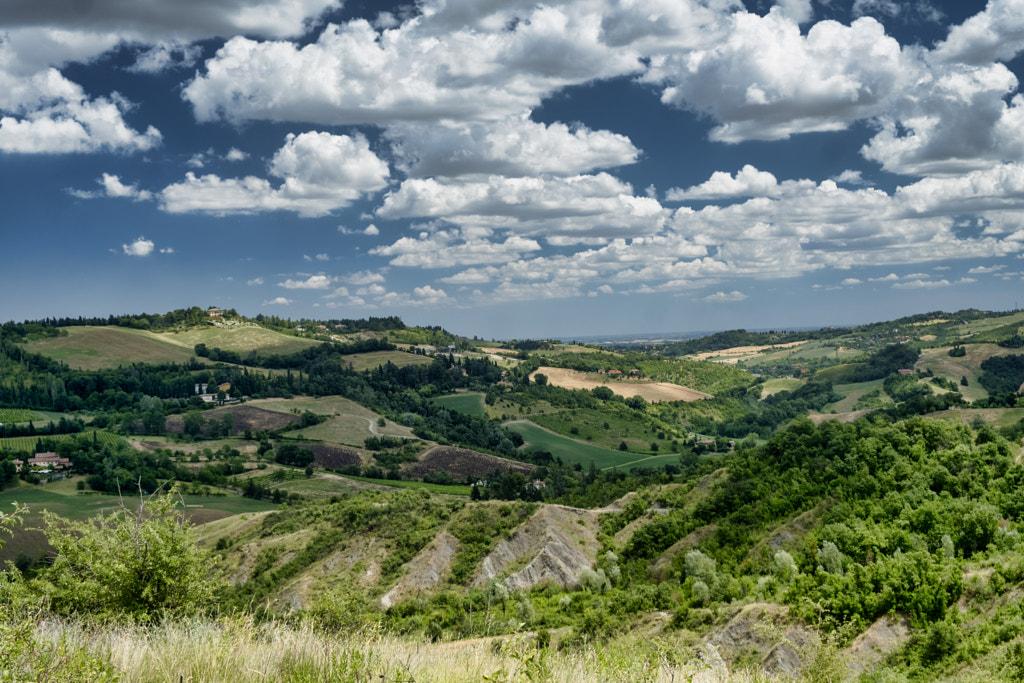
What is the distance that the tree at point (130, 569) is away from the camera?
1759cm

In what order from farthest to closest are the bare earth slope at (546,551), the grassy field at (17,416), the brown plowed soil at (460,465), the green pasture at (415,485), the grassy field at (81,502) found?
1. the grassy field at (17,416)
2. the brown plowed soil at (460,465)
3. the green pasture at (415,485)
4. the grassy field at (81,502)
5. the bare earth slope at (546,551)

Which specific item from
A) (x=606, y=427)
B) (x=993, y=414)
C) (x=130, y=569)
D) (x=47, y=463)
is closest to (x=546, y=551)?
(x=130, y=569)

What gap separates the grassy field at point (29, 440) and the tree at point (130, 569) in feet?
472

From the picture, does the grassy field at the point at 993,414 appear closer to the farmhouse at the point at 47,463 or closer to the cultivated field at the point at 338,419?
the cultivated field at the point at 338,419

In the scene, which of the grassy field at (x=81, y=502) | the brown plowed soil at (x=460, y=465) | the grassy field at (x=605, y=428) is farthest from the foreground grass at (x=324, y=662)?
the grassy field at (x=605, y=428)

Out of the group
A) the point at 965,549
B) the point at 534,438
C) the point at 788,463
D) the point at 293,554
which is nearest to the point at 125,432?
the point at 534,438

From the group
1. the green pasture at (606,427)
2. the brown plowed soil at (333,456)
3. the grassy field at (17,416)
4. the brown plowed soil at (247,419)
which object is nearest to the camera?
the brown plowed soil at (333,456)

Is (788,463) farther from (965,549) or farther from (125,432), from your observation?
(125,432)

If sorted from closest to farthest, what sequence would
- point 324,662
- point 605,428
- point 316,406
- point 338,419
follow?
1. point 324,662
2. point 338,419
3. point 605,428
4. point 316,406

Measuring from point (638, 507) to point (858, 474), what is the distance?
1659 centimetres

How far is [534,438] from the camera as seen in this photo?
174000 mm

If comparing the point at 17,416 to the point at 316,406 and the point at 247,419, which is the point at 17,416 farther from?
the point at 316,406

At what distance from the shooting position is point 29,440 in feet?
487

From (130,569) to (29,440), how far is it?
164 metres
